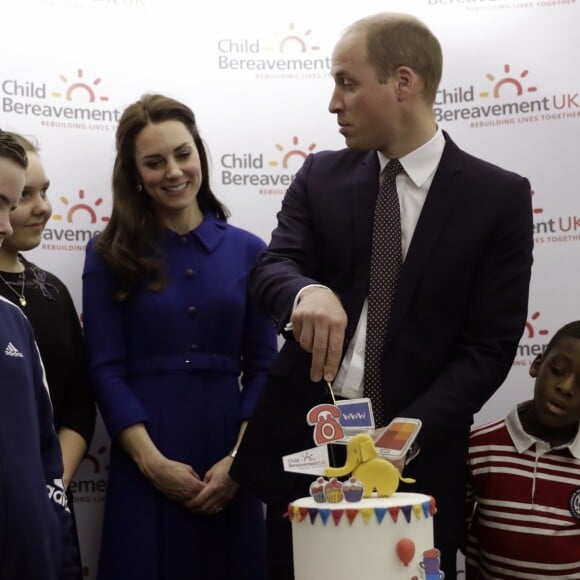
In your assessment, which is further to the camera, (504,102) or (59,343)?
(504,102)

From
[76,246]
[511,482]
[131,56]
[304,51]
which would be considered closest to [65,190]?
[76,246]

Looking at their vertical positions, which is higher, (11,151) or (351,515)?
(11,151)

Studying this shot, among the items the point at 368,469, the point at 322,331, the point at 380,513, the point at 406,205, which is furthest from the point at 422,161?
the point at 380,513

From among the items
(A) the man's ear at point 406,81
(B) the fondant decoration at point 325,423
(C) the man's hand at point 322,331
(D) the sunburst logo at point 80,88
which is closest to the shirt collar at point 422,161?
(A) the man's ear at point 406,81

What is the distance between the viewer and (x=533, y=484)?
291cm

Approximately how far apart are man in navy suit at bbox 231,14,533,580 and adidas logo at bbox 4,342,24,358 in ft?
1.62

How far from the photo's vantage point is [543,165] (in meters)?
3.71

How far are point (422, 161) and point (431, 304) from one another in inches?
14.5

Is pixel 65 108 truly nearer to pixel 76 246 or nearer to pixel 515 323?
pixel 76 246

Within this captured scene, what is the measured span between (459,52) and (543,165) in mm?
505

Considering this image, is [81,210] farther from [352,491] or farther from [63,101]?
[352,491]

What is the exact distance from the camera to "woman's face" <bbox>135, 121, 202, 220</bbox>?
3.25 metres

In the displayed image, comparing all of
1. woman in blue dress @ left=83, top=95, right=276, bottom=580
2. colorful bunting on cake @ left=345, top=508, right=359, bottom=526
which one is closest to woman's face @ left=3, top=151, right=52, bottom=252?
woman in blue dress @ left=83, top=95, right=276, bottom=580

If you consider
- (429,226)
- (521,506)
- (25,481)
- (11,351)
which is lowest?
(521,506)
